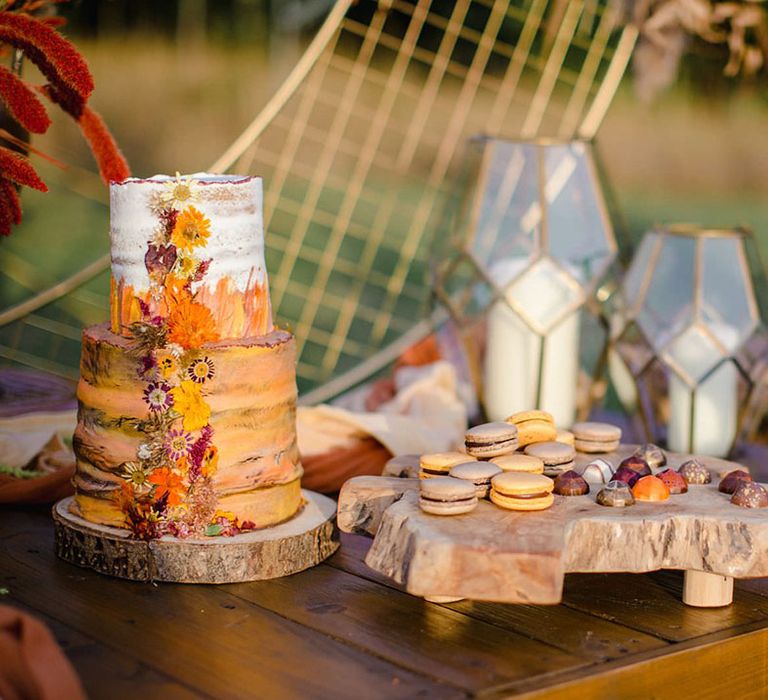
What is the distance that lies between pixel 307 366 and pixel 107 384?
1063 millimetres

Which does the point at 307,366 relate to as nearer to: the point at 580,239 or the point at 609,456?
the point at 580,239

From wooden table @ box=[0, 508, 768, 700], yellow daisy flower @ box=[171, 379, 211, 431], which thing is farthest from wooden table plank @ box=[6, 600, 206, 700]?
yellow daisy flower @ box=[171, 379, 211, 431]

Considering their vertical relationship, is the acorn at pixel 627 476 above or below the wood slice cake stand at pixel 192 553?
above

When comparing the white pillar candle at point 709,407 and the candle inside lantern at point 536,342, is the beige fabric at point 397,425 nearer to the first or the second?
the candle inside lantern at point 536,342

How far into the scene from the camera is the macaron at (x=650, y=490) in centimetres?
138

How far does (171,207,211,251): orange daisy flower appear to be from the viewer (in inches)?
55.0

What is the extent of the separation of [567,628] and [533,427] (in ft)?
0.81

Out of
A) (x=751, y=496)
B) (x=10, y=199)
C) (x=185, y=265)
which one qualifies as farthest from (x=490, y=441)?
(x=10, y=199)

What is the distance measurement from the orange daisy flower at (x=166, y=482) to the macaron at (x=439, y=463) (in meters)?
0.26

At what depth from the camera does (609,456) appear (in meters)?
1.57

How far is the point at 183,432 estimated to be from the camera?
1413 mm

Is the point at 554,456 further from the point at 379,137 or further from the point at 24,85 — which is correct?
the point at 379,137

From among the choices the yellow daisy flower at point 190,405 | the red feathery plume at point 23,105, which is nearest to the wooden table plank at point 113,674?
the yellow daisy flower at point 190,405

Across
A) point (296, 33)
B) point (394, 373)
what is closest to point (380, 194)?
point (296, 33)
